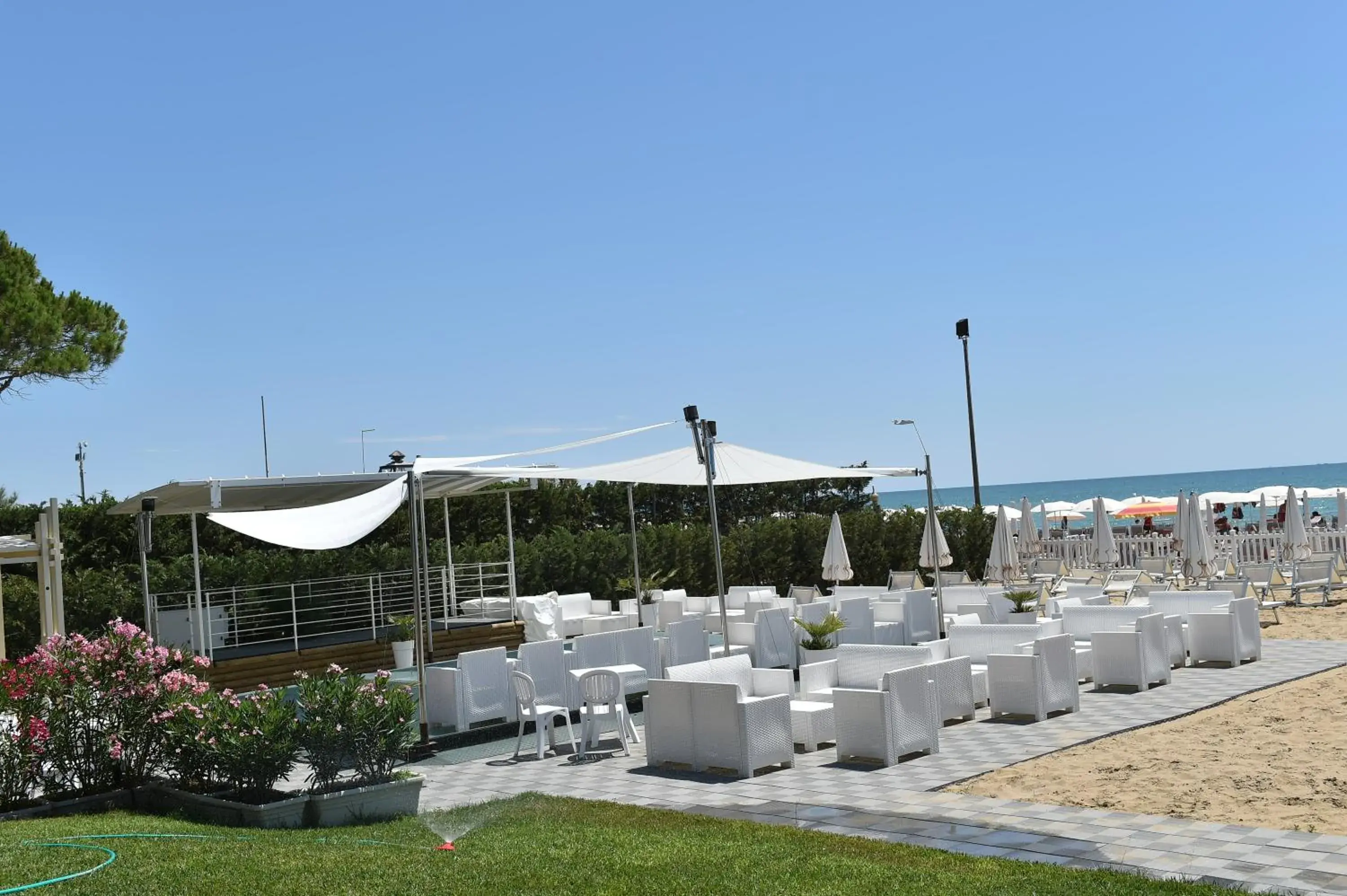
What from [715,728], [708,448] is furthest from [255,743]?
[708,448]

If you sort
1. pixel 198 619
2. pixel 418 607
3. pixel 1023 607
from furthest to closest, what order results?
pixel 1023 607 < pixel 198 619 < pixel 418 607

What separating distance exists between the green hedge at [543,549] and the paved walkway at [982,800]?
799 centimetres

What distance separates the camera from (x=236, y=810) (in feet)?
22.7

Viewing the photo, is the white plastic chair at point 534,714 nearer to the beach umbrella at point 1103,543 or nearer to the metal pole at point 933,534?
the metal pole at point 933,534

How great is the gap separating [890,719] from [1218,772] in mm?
2125

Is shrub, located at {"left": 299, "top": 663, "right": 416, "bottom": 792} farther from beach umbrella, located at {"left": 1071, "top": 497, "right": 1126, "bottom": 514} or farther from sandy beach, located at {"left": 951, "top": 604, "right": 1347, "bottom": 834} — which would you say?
beach umbrella, located at {"left": 1071, "top": 497, "right": 1126, "bottom": 514}

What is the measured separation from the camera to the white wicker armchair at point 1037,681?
9984mm

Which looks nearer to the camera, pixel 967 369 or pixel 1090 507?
pixel 967 369

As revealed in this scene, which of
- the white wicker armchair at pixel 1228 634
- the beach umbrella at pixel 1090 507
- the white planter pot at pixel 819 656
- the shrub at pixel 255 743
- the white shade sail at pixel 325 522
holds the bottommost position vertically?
the white wicker armchair at pixel 1228 634

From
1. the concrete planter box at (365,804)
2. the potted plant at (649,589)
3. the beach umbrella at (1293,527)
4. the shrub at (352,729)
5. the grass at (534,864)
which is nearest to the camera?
the grass at (534,864)

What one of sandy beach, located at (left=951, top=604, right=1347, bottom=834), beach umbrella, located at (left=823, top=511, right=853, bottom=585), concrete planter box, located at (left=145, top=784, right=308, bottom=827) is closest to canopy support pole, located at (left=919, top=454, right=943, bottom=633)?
beach umbrella, located at (left=823, top=511, right=853, bottom=585)

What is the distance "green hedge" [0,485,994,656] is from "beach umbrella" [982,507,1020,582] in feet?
10.1

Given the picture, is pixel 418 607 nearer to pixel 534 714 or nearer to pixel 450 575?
pixel 534 714

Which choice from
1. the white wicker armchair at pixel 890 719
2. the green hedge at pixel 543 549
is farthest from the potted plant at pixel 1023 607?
the green hedge at pixel 543 549
